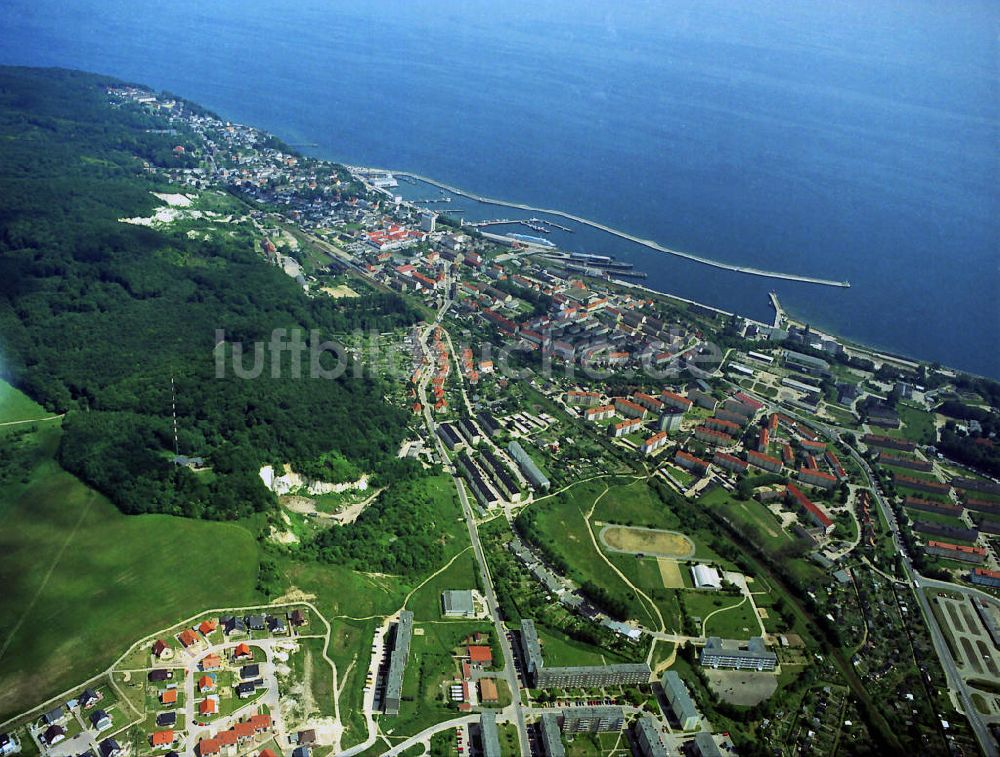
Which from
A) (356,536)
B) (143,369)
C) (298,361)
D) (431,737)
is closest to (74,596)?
(356,536)

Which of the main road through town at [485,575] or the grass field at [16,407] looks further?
the grass field at [16,407]

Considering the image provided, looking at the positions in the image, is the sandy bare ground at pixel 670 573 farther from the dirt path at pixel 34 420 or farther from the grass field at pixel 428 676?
the dirt path at pixel 34 420

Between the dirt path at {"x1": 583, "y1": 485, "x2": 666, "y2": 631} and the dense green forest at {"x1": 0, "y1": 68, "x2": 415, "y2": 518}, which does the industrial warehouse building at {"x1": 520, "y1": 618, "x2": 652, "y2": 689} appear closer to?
the dirt path at {"x1": 583, "y1": 485, "x2": 666, "y2": 631}

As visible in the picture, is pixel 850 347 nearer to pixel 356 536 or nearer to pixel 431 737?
pixel 356 536

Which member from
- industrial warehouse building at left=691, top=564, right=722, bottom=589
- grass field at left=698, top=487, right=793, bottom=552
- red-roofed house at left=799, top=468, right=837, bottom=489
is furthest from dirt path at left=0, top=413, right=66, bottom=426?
red-roofed house at left=799, top=468, right=837, bottom=489

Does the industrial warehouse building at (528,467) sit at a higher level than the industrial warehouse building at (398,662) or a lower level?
higher

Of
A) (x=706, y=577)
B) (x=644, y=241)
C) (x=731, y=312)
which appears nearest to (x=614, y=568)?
(x=706, y=577)

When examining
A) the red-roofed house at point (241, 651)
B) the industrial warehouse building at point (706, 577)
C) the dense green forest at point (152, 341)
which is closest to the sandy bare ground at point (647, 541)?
the industrial warehouse building at point (706, 577)
